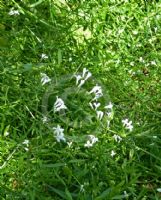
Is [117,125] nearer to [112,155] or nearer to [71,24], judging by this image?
[112,155]

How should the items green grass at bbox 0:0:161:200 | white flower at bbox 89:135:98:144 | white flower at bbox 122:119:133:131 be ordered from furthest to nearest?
white flower at bbox 122:119:133:131, white flower at bbox 89:135:98:144, green grass at bbox 0:0:161:200


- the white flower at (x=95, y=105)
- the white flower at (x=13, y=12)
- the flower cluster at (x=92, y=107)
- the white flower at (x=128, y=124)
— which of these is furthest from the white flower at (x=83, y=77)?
the white flower at (x=13, y=12)

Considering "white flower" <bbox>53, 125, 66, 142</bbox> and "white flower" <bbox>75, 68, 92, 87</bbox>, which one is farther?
"white flower" <bbox>75, 68, 92, 87</bbox>

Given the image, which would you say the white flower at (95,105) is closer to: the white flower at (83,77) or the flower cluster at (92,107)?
the flower cluster at (92,107)

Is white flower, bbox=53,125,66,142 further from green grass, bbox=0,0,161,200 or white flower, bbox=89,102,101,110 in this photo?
white flower, bbox=89,102,101,110

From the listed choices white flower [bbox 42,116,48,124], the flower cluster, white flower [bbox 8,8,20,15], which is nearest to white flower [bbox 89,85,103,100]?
the flower cluster

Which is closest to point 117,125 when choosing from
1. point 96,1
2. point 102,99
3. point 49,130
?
point 102,99

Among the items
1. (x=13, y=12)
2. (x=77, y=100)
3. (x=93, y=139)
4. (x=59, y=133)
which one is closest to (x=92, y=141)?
(x=93, y=139)

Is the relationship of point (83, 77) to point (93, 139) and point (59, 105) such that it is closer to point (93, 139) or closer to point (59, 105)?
point (59, 105)
